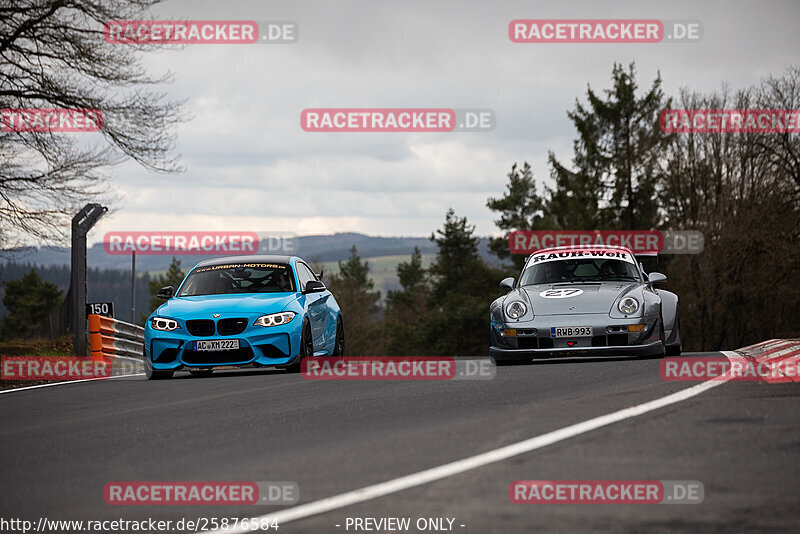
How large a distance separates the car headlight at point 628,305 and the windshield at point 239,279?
4529 mm

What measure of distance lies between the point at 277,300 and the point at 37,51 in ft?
37.1

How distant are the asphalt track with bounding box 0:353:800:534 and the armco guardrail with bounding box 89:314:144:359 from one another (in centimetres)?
801

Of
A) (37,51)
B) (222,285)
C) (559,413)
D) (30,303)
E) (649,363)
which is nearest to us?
(559,413)

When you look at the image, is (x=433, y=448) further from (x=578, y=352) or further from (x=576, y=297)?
(x=576, y=297)

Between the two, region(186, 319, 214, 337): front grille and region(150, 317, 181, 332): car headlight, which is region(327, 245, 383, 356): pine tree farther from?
region(186, 319, 214, 337): front grille

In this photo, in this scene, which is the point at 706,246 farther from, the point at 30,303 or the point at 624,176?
the point at 30,303

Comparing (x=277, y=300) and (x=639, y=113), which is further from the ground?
(x=639, y=113)

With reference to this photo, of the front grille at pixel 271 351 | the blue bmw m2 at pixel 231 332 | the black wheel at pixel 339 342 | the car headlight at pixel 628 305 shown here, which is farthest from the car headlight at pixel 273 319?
the car headlight at pixel 628 305

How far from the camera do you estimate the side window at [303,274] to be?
14.1 m

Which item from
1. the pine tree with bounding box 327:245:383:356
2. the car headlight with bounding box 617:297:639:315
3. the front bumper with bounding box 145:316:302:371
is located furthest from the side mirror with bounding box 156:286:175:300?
the pine tree with bounding box 327:245:383:356

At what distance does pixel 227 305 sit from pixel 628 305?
203 inches

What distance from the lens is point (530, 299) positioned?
12930mm

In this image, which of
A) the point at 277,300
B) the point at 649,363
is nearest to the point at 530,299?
the point at 649,363

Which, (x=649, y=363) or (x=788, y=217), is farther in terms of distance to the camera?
(x=788, y=217)
